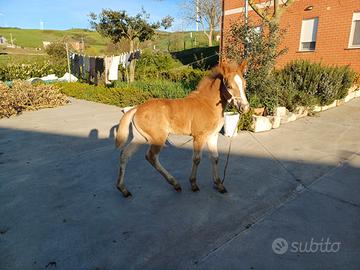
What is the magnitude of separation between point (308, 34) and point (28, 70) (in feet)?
62.6

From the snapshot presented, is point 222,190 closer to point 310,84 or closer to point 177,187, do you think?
point 177,187

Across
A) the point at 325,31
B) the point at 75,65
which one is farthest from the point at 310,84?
the point at 75,65

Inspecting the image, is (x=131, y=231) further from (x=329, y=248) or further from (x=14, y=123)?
(x=14, y=123)

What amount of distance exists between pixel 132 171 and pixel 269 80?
16.0 feet

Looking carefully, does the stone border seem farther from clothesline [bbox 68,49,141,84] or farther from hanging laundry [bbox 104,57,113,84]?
hanging laundry [bbox 104,57,113,84]

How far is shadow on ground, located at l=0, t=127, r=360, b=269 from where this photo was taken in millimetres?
2535

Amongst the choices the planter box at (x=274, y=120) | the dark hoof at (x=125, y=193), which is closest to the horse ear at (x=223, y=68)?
the dark hoof at (x=125, y=193)

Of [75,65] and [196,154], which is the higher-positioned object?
[75,65]

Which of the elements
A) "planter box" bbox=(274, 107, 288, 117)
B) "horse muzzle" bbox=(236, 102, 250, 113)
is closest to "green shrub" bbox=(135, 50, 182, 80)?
"planter box" bbox=(274, 107, 288, 117)

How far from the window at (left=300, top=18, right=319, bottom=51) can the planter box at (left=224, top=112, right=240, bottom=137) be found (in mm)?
10960

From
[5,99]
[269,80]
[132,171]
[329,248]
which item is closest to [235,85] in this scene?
[329,248]

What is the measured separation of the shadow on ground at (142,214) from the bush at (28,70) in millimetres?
16545

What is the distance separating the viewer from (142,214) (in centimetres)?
325

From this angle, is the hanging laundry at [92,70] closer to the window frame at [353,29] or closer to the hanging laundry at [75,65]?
the hanging laundry at [75,65]
